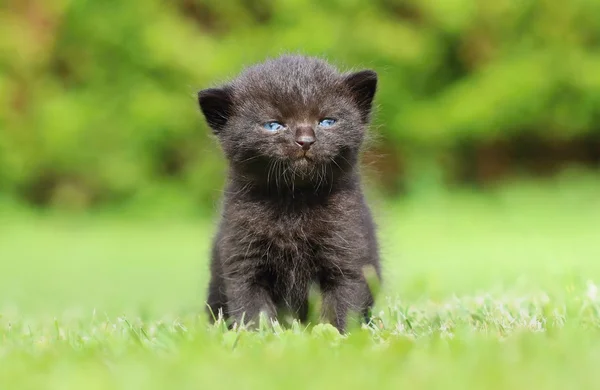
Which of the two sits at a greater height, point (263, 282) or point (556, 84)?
point (263, 282)

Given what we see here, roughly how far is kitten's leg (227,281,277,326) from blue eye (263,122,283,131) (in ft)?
2.57

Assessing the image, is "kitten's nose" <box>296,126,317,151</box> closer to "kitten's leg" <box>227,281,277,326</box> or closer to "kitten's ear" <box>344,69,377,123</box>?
"kitten's ear" <box>344,69,377,123</box>

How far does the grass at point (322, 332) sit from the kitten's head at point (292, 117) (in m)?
0.81

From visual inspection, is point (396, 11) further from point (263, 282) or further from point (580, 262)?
point (263, 282)

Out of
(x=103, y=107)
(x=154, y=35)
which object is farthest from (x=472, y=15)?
(x=103, y=107)

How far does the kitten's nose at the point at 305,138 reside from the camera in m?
4.04

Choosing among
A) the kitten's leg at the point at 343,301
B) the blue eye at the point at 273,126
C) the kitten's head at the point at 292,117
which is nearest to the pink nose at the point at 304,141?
the kitten's head at the point at 292,117

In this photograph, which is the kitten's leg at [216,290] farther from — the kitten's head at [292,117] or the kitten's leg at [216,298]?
the kitten's head at [292,117]

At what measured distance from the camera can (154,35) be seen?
15562mm

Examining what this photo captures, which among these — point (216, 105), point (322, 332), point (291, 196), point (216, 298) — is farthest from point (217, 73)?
point (322, 332)

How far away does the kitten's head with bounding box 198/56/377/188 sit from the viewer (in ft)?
13.5

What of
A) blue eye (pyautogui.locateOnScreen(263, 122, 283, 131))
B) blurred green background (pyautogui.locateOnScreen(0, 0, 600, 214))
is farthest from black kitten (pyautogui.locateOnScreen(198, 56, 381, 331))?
blurred green background (pyautogui.locateOnScreen(0, 0, 600, 214))

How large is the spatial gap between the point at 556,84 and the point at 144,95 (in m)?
7.59

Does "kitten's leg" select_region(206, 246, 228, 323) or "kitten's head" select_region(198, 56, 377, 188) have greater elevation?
"kitten's head" select_region(198, 56, 377, 188)
